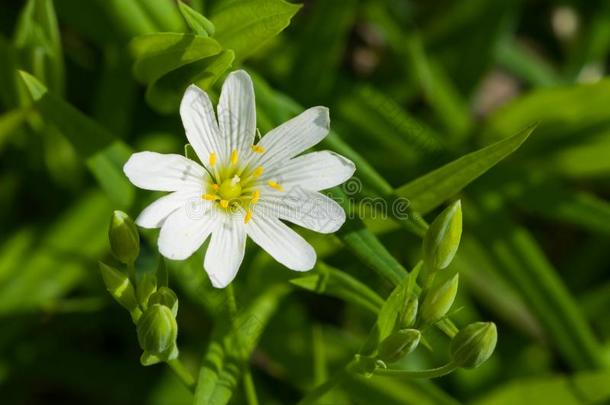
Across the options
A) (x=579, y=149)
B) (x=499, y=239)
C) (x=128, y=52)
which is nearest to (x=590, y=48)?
(x=579, y=149)

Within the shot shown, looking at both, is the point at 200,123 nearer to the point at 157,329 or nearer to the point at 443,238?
the point at 157,329

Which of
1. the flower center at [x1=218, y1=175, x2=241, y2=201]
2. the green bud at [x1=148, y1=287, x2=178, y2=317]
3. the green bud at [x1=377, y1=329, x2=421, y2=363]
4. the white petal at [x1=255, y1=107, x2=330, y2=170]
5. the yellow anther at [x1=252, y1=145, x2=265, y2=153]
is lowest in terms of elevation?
the green bud at [x1=377, y1=329, x2=421, y2=363]

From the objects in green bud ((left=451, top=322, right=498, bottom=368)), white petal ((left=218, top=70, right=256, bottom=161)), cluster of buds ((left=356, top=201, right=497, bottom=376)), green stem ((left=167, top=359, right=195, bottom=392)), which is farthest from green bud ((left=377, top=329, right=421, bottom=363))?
white petal ((left=218, top=70, right=256, bottom=161))

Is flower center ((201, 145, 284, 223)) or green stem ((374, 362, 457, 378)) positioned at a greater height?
flower center ((201, 145, 284, 223))

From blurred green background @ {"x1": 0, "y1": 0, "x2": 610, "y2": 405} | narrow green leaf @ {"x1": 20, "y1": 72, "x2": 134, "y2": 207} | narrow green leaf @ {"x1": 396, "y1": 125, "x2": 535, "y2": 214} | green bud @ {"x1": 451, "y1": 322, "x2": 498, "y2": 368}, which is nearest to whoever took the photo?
green bud @ {"x1": 451, "y1": 322, "x2": 498, "y2": 368}

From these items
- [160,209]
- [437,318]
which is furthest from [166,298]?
[437,318]

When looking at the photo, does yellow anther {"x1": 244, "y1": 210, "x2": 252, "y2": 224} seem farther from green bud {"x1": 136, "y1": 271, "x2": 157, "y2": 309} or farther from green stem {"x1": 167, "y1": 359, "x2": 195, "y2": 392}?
green stem {"x1": 167, "y1": 359, "x2": 195, "y2": 392}

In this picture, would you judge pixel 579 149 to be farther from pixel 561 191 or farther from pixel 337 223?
pixel 337 223
